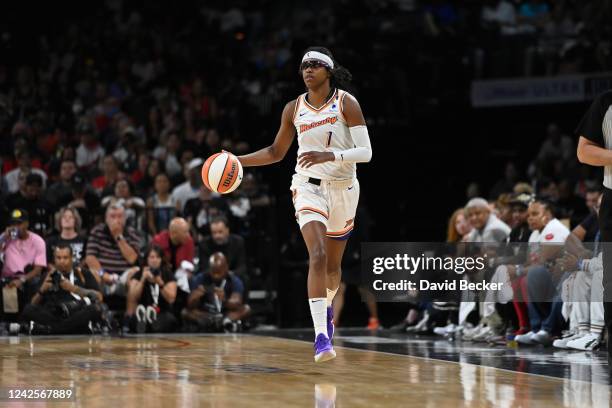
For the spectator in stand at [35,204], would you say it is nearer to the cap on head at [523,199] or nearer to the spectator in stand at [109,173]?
the spectator in stand at [109,173]

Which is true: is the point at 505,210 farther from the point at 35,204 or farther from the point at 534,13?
the point at 534,13

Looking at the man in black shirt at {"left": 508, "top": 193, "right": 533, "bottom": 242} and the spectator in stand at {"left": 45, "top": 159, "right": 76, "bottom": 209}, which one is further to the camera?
the spectator in stand at {"left": 45, "top": 159, "right": 76, "bottom": 209}

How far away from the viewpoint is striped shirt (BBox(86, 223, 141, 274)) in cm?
1333

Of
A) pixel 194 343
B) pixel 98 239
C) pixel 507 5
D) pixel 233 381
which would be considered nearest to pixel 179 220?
pixel 98 239

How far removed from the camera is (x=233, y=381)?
712 cm

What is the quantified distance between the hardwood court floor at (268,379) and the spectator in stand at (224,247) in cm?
333

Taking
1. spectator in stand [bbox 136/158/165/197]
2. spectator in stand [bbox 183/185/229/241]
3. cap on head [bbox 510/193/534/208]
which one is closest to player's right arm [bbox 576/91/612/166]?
cap on head [bbox 510/193/534/208]

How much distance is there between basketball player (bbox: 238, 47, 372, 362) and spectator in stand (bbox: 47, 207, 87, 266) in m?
5.32

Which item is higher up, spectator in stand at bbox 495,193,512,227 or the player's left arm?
the player's left arm

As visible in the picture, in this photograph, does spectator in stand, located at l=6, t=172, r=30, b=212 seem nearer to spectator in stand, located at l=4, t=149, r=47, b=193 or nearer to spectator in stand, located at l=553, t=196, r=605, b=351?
spectator in stand, located at l=4, t=149, r=47, b=193

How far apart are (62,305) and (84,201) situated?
2.38m

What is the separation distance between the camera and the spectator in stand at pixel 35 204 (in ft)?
45.1

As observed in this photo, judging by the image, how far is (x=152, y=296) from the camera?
12930 mm

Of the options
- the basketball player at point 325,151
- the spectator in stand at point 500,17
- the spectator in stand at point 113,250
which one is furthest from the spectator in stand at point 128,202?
the spectator in stand at point 500,17
